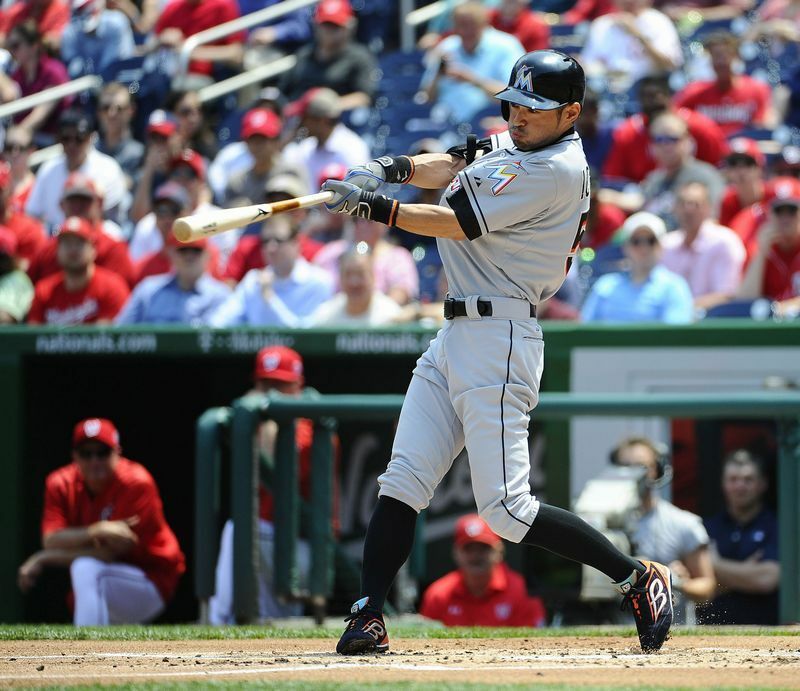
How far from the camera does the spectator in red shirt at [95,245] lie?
878 centimetres

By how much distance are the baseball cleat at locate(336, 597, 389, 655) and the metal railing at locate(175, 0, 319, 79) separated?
777 cm

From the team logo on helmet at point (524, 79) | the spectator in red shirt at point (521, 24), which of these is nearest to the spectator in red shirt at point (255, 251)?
the spectator in red shirt at point (521, 24)

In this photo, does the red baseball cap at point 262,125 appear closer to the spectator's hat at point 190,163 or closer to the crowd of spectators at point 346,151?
the crowd of spectators at point 346,151

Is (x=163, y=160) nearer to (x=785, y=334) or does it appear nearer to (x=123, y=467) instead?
(x=123, y=467)

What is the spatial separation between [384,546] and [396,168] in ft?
3.63

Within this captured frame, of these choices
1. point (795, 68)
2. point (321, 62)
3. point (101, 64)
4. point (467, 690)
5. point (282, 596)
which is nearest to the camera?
point (467, 690)

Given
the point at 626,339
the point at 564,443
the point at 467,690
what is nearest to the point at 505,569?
the point at 564,443

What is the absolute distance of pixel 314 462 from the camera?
6754 millimetres

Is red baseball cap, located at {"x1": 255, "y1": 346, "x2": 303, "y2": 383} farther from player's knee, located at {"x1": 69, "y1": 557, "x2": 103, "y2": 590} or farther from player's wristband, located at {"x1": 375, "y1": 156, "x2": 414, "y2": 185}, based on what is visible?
player's wristband, located at {"x1": 375, "y1": 156, "x2": 414, "y2": 185}

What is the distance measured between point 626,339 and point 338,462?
5.69ft

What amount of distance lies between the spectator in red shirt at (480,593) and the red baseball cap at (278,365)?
1127mm

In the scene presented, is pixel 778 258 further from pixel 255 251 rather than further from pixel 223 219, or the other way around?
pixel 223 219

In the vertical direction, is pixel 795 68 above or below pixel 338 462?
above

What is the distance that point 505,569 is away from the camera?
22.5ft
